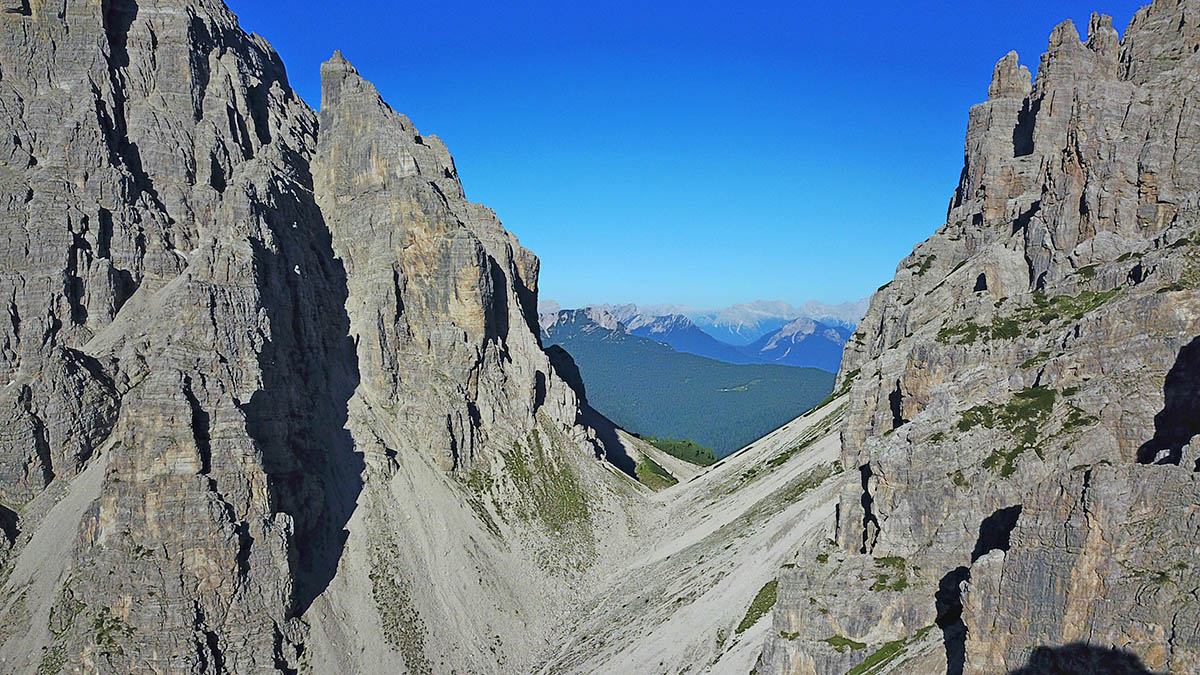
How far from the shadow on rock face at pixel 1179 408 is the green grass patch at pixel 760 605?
36.4 metres

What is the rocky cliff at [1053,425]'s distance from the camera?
37719 mm

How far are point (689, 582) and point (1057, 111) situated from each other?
242 ft

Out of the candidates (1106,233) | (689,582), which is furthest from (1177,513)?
(689,582)

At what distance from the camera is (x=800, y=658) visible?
5912 cm

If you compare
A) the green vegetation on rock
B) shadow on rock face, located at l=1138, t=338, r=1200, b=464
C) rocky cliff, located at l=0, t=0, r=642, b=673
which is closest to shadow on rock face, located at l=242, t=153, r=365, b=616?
rocky cliff, located at l=0, t=0, r=642, b=673

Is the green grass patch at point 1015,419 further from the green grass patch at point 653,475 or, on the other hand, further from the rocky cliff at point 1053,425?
the green grass patch at point 653,475

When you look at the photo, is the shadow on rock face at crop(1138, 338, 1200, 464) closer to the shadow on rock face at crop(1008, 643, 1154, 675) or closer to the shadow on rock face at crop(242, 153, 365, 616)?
the shadow on rock face at crop(1008, 643, 1154, 675)

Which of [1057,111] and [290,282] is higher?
[1057,111]

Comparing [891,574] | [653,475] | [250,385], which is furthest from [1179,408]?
[653,475]

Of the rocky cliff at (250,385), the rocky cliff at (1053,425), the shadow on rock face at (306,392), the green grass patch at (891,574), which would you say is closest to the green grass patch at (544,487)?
the rocky cliff at (250,385)

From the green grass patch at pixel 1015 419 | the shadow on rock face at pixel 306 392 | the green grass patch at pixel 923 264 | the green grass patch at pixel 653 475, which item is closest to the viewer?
the green grass patch at pixel 1015 419

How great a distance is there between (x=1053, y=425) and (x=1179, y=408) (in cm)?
741

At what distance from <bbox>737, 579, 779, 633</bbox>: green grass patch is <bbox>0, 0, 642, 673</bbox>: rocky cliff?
29526mm

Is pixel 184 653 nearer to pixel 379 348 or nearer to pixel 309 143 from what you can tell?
pixel 379 348
